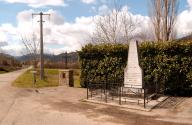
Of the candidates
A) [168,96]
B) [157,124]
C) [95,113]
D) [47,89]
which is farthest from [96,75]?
[157,124]

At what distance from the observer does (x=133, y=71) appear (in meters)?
16.7

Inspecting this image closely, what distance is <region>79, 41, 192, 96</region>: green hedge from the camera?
1756cm

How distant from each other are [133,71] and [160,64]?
2086 millimetres

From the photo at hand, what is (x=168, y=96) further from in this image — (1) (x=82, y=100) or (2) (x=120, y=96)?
(1) (x=82, y=100)

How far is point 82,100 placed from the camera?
1639 cm

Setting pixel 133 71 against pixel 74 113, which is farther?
pixel 133 71

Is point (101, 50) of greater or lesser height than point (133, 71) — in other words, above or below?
above

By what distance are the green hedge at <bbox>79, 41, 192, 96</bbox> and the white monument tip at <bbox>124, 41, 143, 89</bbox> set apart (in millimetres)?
1530

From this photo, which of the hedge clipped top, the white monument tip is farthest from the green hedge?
the white monument tip

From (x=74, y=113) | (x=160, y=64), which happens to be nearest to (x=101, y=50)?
(x=160, y=64)

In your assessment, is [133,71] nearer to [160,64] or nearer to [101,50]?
[160,64]

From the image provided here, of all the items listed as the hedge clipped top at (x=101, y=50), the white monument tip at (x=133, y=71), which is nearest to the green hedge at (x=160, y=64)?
the hedge clipped top at (x=101, y=50)

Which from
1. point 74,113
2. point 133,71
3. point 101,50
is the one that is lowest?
point 74,113

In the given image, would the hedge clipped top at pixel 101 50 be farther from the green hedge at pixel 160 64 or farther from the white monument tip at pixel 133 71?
the white monument tip at pixel 133 71
